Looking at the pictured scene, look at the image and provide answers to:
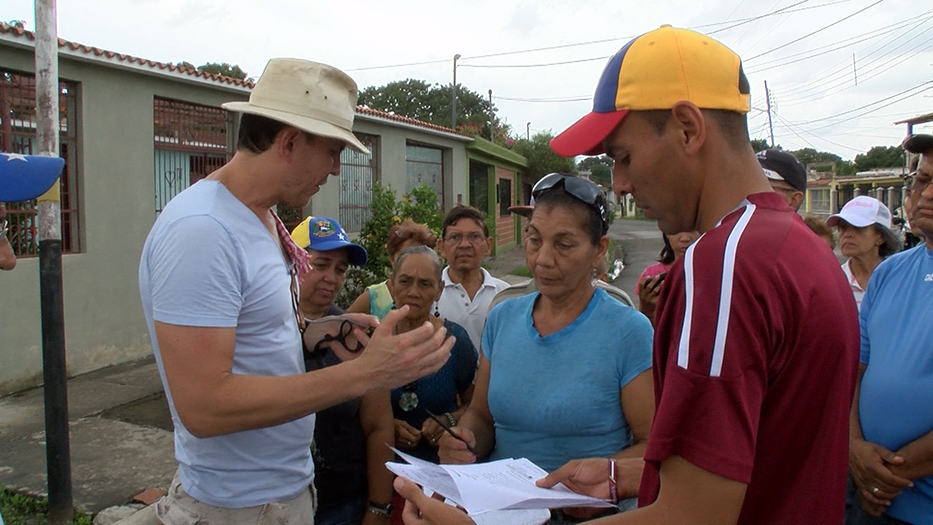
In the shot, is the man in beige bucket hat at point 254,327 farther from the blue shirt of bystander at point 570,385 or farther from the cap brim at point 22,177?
the cap brim at point 22,177

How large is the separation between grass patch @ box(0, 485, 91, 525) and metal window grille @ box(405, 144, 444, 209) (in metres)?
10.0

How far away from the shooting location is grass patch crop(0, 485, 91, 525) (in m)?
3.93

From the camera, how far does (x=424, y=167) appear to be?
15.1 m

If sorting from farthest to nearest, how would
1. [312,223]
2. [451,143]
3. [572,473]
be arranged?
[451,143] → [312,223] → [572,473]

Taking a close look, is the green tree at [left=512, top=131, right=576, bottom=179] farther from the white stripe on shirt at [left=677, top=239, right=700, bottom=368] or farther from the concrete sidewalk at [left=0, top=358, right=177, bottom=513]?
the white stripe on shirt at [left=677, top=239, right=700, bottom=368]

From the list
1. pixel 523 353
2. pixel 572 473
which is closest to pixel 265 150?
pixel 523 353

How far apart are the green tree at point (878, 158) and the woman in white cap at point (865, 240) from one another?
5742cm

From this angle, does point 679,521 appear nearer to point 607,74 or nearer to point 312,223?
point 607,74

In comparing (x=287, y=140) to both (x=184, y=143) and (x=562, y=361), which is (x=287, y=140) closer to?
(x=562, y=361)

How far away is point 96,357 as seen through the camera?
7355 millimetres

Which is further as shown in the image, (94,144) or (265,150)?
(94,144)

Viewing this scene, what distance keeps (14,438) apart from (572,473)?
526cm

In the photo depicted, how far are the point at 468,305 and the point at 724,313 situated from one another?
9.46 ft

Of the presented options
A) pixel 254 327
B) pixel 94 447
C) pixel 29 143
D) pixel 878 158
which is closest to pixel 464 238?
pixel 254 327
